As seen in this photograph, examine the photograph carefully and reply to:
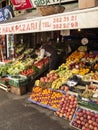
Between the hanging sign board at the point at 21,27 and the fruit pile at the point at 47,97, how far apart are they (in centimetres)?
199

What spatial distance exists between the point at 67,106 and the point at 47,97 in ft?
3.35

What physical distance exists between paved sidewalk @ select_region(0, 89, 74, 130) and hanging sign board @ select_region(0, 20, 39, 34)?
246cm

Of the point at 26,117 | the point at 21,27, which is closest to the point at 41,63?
the point at 21,27

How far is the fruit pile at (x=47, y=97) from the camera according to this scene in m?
7.55

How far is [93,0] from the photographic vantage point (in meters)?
7.29

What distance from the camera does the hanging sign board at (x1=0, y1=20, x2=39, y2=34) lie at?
7.65 meters

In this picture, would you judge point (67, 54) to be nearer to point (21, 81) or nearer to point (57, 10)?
point (21, 81)

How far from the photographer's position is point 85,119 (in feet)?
20.2

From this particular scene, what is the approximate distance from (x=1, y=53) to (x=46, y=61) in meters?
4.48

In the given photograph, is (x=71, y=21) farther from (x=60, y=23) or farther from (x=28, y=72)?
(x=28, y=72)

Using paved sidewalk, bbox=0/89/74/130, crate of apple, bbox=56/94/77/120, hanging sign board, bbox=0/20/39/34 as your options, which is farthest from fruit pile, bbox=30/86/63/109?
hanging sign board, bbox=0/20/39/34

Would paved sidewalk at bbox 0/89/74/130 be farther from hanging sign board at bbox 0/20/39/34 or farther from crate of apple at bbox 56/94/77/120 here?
hanging sign board at bbox 0/20/39/34

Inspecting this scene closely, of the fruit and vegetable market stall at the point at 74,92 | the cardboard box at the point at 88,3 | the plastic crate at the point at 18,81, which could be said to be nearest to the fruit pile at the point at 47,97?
the fruit and vegetable market stall at the point at 74,92

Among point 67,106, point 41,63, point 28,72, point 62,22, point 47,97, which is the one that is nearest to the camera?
point 62,22
